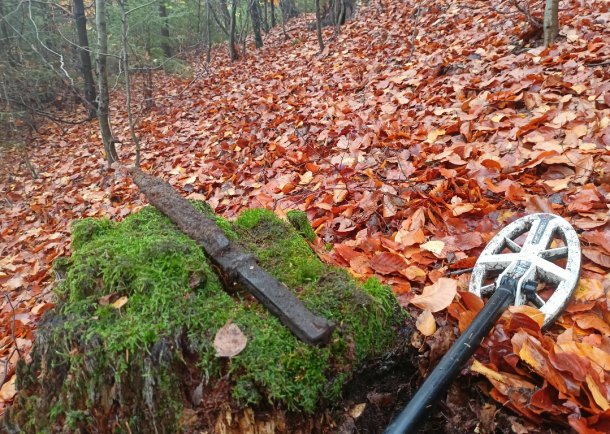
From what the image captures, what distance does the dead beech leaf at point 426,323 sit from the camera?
1588 mm

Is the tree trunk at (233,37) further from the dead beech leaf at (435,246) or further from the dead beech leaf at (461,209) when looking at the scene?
the dead beech leaf at (435,246)

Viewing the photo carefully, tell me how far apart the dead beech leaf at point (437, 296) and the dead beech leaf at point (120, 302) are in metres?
1.18

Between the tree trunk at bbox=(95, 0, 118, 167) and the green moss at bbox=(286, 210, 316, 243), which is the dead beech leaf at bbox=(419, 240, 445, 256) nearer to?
the green moss at bbox=(286, 210, 316, 243)

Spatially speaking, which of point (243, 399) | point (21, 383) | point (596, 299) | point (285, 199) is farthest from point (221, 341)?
point (285, 199)

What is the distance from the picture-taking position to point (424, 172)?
2900 mm

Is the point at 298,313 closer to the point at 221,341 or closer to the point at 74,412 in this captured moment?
the point at 221,341

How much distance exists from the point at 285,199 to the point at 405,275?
1435 mm

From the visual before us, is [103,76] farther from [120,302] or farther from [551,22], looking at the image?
[551,22]

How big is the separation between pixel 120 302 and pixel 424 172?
2.23 meters

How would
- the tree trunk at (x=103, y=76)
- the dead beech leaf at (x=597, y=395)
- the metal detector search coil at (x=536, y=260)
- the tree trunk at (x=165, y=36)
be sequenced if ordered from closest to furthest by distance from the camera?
the dead beech leaf at (x=597, y=395)
the metal detector search coil at (x=536, y=260)
the tree trunk at (x=103, y=76)
the tree trunk at (x=165, y=36)

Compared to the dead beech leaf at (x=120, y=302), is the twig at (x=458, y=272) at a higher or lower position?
lower

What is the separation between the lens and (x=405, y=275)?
80.5 inches

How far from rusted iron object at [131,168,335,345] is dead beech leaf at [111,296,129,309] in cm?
35

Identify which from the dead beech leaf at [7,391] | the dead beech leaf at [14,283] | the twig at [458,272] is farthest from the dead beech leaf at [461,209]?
the dead beech leaf at [14,283]
